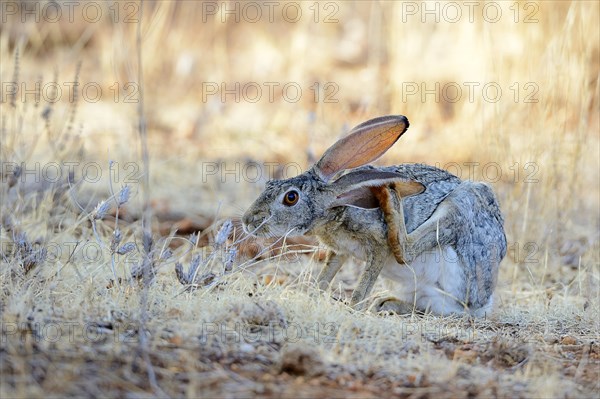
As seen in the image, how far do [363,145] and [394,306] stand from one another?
0.98 metres

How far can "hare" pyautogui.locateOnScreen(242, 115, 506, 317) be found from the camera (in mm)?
4961

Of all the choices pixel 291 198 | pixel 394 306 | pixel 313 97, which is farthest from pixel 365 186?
pixel 313 97

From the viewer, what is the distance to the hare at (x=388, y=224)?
496 cm

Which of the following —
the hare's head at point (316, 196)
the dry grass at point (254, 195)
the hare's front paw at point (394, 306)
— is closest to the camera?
the dry grass at point (254, 195)

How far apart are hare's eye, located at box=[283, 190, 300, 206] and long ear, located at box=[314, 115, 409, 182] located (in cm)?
20

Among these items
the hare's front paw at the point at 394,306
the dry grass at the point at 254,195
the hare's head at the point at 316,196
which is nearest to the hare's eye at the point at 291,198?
the hare's head at the point at 316,196

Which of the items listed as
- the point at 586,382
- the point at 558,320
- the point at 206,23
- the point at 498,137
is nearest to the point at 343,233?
the point at 558,320

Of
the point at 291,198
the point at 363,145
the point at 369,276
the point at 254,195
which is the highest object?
the point at 363,145

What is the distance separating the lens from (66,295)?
14.3ft

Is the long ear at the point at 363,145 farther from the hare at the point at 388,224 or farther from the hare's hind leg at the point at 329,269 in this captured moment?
the hare's hind leg at the point at 329,269

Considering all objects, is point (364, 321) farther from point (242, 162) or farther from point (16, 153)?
point (242, 162)

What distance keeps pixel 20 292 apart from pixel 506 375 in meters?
2.31

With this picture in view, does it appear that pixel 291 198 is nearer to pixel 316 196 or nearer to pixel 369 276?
pixel 316 196

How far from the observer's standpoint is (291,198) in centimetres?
500
